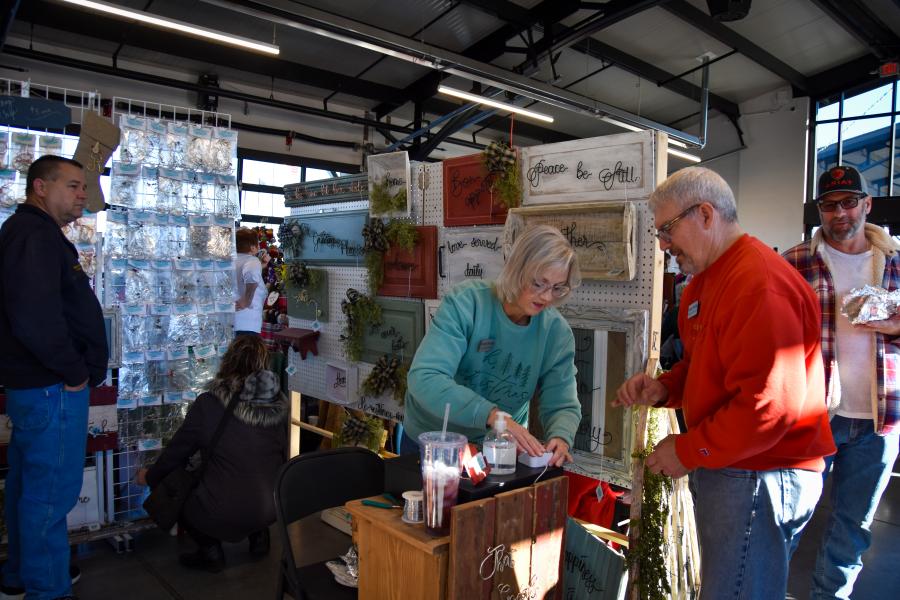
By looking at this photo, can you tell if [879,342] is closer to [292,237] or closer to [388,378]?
[388,378]

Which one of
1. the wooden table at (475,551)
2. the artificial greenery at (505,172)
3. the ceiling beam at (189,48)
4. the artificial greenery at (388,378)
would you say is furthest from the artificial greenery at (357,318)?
the ceiling beam at (189,48)

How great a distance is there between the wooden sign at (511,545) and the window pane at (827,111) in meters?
12.5

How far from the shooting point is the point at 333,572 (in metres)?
2.13

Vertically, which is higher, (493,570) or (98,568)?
(493,570)

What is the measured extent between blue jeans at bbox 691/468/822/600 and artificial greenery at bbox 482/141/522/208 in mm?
1433

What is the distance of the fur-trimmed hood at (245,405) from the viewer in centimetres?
322

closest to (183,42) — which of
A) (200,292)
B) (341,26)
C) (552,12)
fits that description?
(341,26)

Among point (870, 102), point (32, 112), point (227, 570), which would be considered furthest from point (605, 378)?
point (870, 102)

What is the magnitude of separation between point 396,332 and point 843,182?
2.09 metres

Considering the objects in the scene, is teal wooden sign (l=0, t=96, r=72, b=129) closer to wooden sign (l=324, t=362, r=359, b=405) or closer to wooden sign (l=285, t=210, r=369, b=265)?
wooden sign (l=285, t=210, r=369, b=265)

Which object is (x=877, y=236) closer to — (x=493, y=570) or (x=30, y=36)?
(x=493, y=570)

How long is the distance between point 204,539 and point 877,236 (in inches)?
136

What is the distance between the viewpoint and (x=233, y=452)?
3.23 meters

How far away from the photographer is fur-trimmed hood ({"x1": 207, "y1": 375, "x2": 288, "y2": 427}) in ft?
10.6
